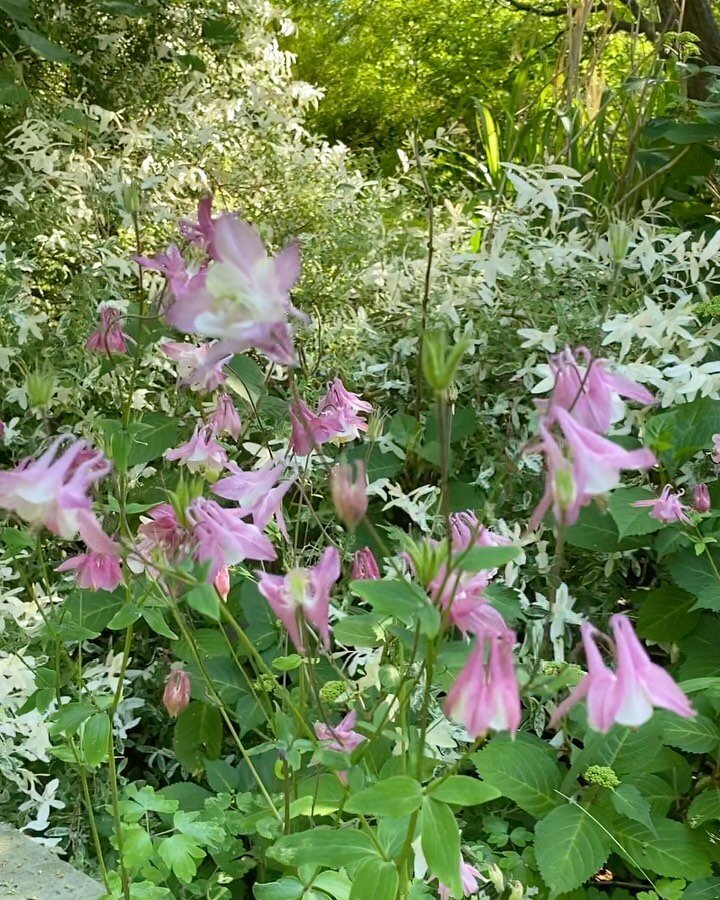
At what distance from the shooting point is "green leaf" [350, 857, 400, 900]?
2.18 ft

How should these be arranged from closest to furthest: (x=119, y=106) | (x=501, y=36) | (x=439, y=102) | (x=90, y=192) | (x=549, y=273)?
(x=549, y=273) → (x=90, y=192) → (x=119, y=106) → (x=501, y=36) → (x=439, y=102)

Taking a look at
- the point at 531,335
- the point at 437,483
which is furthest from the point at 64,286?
the point at 531,335

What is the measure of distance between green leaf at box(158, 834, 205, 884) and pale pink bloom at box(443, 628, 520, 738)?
1.65ft

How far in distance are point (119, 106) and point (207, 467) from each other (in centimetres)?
200

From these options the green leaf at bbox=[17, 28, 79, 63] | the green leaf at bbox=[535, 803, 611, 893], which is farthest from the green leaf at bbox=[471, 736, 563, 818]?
the green leaf at bbox=[17, 28, 79, 63]

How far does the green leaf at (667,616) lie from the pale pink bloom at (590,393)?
3.19ft

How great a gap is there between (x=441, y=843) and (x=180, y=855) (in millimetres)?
408

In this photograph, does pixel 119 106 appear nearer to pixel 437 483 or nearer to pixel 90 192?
pixel 90 192

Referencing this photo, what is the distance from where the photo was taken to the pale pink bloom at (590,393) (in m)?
0.57

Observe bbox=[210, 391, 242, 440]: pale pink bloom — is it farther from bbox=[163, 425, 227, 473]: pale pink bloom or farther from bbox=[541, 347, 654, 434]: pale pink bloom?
bbox=[541, 347, 654, 434]: pale pink bloom

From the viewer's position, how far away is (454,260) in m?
1.79

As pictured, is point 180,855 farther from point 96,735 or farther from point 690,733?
point 690,733

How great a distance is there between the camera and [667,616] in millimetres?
1465

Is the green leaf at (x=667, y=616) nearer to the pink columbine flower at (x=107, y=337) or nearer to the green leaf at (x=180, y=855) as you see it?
the green leaf at (x=180, y=855)
